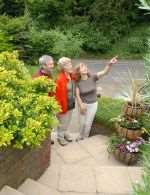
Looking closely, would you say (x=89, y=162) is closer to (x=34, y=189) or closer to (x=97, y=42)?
(x=34, y=189)

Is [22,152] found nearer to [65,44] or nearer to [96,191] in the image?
[96,191]

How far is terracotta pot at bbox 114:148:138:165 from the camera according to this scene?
732 cm

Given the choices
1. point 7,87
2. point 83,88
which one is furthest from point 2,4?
point 7,87

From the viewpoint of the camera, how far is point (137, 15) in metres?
20.8

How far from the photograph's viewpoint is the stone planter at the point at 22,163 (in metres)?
5.23

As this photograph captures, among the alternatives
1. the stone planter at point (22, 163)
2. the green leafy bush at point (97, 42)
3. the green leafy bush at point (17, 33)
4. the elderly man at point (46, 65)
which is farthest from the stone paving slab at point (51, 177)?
the green leafy bush at point (97, 42)

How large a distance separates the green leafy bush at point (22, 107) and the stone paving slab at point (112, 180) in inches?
39.6

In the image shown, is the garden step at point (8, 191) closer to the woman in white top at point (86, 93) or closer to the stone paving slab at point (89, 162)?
the stone paving slab at point (89, 162)

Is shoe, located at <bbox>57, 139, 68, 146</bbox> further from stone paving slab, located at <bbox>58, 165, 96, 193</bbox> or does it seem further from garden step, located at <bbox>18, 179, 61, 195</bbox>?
garden step, located at <bbox>18, 179, 61, 195</bbox>

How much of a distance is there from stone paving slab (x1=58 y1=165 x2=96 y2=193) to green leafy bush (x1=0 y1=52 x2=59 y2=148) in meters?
0.70

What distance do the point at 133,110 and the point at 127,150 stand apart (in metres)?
0.80

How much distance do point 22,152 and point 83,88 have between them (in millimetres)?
2572

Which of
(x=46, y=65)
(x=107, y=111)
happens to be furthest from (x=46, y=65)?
(x=107, y=111)

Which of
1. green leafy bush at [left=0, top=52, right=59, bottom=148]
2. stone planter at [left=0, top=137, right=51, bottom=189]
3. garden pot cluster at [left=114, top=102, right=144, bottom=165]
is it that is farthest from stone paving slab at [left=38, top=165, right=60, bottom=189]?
garden pot cluster at [left=114, top=102, right=144, bottom=165]
